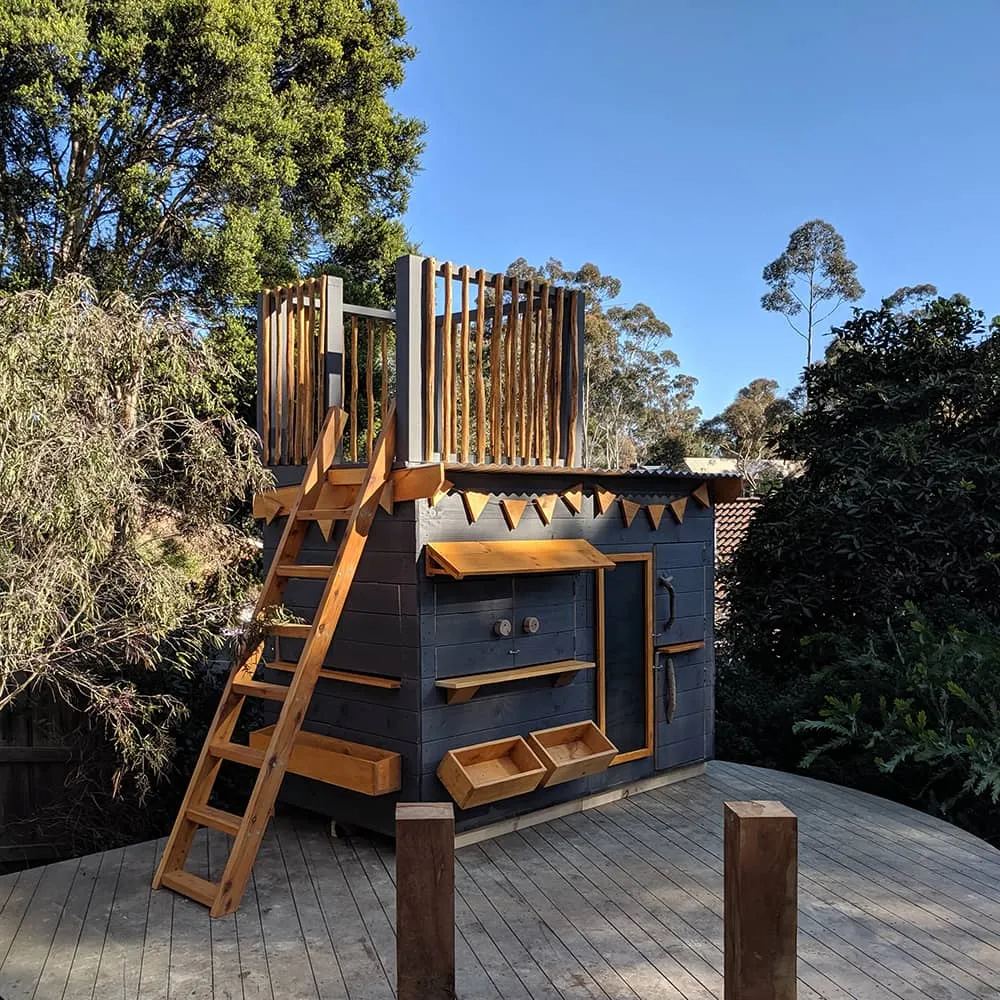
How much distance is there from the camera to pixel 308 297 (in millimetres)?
5066

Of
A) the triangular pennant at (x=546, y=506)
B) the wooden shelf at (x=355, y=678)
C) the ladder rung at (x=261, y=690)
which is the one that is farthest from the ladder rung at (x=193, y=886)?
the triangular pennant at (x=546, y=506)

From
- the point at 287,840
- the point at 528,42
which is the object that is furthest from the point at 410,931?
the point at 528,42

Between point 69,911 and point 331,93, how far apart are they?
364 inches

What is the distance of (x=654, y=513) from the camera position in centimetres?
543

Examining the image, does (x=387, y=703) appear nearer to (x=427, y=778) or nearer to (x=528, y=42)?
(x=427, y=778)

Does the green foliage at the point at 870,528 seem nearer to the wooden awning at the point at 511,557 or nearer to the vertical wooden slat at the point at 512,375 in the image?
the wooden awning at the point at 511,557

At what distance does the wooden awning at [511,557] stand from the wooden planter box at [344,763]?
36.1 inches

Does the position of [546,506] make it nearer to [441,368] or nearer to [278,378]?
[441,368]

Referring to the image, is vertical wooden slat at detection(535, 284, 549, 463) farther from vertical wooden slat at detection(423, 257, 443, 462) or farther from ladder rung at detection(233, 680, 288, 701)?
ladder rung at detection(233, 680, 288, 701)

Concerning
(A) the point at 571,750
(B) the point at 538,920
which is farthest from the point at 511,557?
(B) the point at 538,920

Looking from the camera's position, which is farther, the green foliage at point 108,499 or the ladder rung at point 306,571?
the ladder rung at point 306,571

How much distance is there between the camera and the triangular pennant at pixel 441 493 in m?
4.28

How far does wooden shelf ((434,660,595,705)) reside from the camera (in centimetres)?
422

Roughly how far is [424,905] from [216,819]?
2221mm
